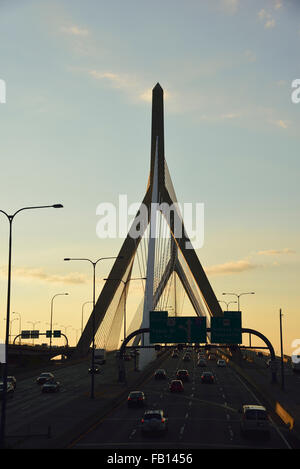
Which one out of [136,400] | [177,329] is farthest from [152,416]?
[177,329]

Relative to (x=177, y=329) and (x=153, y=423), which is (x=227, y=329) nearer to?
(x=177, y=329)

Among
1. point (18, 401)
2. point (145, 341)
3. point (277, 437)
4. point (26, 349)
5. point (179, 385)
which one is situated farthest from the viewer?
point (26, 349)

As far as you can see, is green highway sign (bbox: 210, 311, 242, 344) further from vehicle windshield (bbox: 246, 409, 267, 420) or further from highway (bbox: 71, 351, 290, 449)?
vehicle windshield (bbox: 246, 409, 267, 420)

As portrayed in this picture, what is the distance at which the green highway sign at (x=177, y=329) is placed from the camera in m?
66.8

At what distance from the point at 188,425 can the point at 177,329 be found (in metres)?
27.5

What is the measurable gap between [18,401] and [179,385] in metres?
15.3

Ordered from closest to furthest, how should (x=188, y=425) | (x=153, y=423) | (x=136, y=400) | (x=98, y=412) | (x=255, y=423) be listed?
(x=255, y=423), (x=153, y=423), (x=188, y=425), (x=98, y=412), (x=136, y=400)

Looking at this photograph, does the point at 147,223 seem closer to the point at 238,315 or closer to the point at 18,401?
the point at 238,315

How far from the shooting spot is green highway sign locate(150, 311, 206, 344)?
219ft

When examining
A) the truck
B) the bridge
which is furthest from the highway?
the truck

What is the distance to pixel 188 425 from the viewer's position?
39.5 metres

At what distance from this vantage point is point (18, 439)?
32812 mm

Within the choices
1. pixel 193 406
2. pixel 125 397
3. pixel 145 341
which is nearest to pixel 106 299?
pixel 145 341

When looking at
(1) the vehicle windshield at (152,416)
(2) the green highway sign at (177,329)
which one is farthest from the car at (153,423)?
(2) the green highway sign at (177,329)
